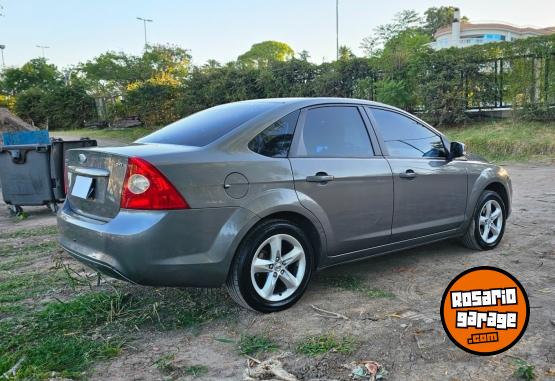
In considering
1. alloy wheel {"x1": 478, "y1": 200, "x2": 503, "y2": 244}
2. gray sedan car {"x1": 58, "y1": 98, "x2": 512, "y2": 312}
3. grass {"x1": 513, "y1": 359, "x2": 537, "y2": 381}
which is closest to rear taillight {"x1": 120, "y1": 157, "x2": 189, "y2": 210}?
gray sedan car {"x1": 58, "y1": 98, "x2": 512, "y2": 312}

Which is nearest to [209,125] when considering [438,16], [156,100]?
[156,100]

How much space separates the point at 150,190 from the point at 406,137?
2410 mm

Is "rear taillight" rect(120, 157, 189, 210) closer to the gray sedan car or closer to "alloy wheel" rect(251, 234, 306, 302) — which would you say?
the gray sedan car

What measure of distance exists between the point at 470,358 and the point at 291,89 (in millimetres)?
15697

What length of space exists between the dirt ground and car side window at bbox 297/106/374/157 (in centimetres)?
110

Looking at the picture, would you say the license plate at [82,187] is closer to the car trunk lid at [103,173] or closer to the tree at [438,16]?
the car trunk lid at [103,173]

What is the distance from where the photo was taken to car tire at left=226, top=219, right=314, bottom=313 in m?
3.33

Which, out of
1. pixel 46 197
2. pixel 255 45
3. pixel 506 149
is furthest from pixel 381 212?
pixel 255 45

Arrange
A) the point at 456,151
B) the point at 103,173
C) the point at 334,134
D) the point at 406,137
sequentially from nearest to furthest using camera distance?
the point at 103,173 < the point at 334,134 < the point at 406,137 < the point at 456,151

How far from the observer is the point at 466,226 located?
4.84m

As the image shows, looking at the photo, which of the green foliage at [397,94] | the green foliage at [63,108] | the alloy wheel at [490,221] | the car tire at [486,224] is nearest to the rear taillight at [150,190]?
the car tire at [486,224]

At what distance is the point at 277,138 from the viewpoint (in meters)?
3.63

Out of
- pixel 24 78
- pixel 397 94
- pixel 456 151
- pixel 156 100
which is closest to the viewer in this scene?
pixel 456 151

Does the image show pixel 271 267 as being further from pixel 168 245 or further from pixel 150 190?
pixel 150 190
